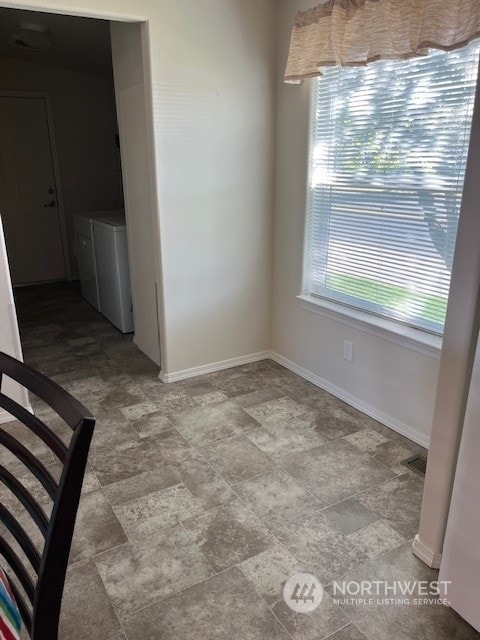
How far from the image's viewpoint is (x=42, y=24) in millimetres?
3551

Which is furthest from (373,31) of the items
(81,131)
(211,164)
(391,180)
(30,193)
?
(30,193)

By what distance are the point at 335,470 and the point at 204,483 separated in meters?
0.61

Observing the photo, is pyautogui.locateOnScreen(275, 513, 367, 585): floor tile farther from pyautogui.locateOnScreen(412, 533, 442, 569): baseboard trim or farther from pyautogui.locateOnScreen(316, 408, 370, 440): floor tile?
pyautogui.locateOnScreen(316, 408, 370, 440): floor tile

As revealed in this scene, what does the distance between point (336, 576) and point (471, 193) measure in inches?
52.1

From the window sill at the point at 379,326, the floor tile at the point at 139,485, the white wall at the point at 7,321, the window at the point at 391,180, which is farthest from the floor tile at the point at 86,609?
the window at the point at 391,180

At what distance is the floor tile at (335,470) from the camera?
6.81 ft

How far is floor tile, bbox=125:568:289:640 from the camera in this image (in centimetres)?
143

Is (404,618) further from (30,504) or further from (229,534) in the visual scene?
(30,504)

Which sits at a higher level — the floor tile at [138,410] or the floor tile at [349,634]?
the floor tile at [349,634]

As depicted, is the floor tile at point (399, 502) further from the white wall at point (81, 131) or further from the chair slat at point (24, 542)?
the white wall at point (81, 131)

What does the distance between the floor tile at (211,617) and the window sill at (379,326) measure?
4.28 feet

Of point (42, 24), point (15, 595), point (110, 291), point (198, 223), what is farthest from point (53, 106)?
point (15, 595)

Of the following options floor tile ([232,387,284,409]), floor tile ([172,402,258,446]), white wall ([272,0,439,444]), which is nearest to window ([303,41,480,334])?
white wall ([272,0,439,444])

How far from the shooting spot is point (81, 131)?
5.41 meters
